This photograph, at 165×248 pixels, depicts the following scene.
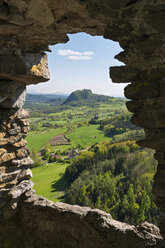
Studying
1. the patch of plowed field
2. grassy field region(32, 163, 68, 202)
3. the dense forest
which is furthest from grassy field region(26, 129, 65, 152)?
the dense forest

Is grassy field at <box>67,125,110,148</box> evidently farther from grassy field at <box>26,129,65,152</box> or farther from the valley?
grassy field at <box>26,129,65,152</box>

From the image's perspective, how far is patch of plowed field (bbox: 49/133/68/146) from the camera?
117 metres

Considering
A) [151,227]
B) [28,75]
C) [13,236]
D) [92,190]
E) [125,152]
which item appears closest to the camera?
[151,227]

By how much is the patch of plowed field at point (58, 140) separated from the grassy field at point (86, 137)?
4.51m

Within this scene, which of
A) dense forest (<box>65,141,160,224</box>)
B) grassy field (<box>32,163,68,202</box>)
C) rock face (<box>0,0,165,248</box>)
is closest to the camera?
rock face (<box>0,0,165,248</box>)

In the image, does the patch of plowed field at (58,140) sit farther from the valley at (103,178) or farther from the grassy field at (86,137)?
the grassy field at (86,137)

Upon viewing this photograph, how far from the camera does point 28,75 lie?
639 centimetres

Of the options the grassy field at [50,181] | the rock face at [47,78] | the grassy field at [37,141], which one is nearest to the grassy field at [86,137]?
the grassy field at [37,141]

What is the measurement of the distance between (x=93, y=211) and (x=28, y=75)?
5110 millimetres

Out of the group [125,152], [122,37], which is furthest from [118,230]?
[125,152]

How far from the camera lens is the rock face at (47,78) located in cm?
376

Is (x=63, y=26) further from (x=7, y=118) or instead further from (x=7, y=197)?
(x=7, y=197)

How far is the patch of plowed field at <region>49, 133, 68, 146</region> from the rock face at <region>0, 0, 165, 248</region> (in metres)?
109


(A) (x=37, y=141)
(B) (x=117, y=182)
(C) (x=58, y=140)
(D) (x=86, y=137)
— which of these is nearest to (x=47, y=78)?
(B) (x=117, y=182)
